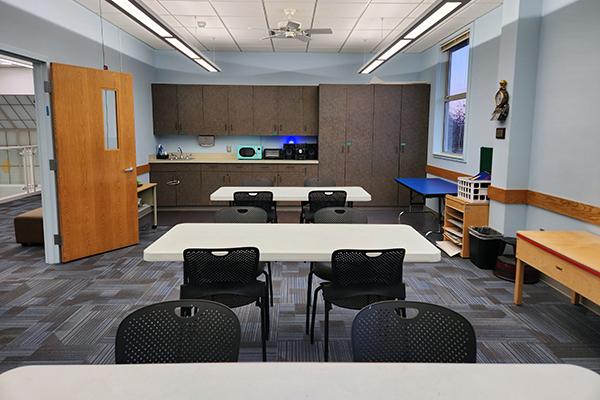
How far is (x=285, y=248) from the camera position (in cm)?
267

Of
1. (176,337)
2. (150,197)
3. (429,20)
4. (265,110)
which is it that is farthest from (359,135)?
(176,337)

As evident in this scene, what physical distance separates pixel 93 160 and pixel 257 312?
282cm

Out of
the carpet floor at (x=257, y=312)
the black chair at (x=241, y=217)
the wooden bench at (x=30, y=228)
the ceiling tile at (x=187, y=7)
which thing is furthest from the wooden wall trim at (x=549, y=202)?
the wooden bench at (x=30, y=228)

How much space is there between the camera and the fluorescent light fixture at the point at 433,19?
3309mm

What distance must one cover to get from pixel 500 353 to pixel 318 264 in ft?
4.46

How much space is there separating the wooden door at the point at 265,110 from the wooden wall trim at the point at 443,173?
9.64 ft

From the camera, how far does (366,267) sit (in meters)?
2.50

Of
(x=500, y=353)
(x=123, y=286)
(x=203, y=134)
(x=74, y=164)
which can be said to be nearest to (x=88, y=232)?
(x=74, y=164)

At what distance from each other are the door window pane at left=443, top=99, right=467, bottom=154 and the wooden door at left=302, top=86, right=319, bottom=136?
2342mm

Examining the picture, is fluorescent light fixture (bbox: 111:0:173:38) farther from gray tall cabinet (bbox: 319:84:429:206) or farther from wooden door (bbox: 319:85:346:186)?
gray tall cabinet (bbox: 319:84:429:206)

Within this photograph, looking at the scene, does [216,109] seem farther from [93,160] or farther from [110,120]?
[93,160]

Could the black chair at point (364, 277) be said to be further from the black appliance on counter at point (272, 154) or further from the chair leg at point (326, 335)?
the black appliance on counter at point (272, 154)

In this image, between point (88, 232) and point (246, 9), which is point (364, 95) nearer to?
point (246, 9)

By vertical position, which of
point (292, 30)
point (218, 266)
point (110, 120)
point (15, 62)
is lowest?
point (218, 266)
